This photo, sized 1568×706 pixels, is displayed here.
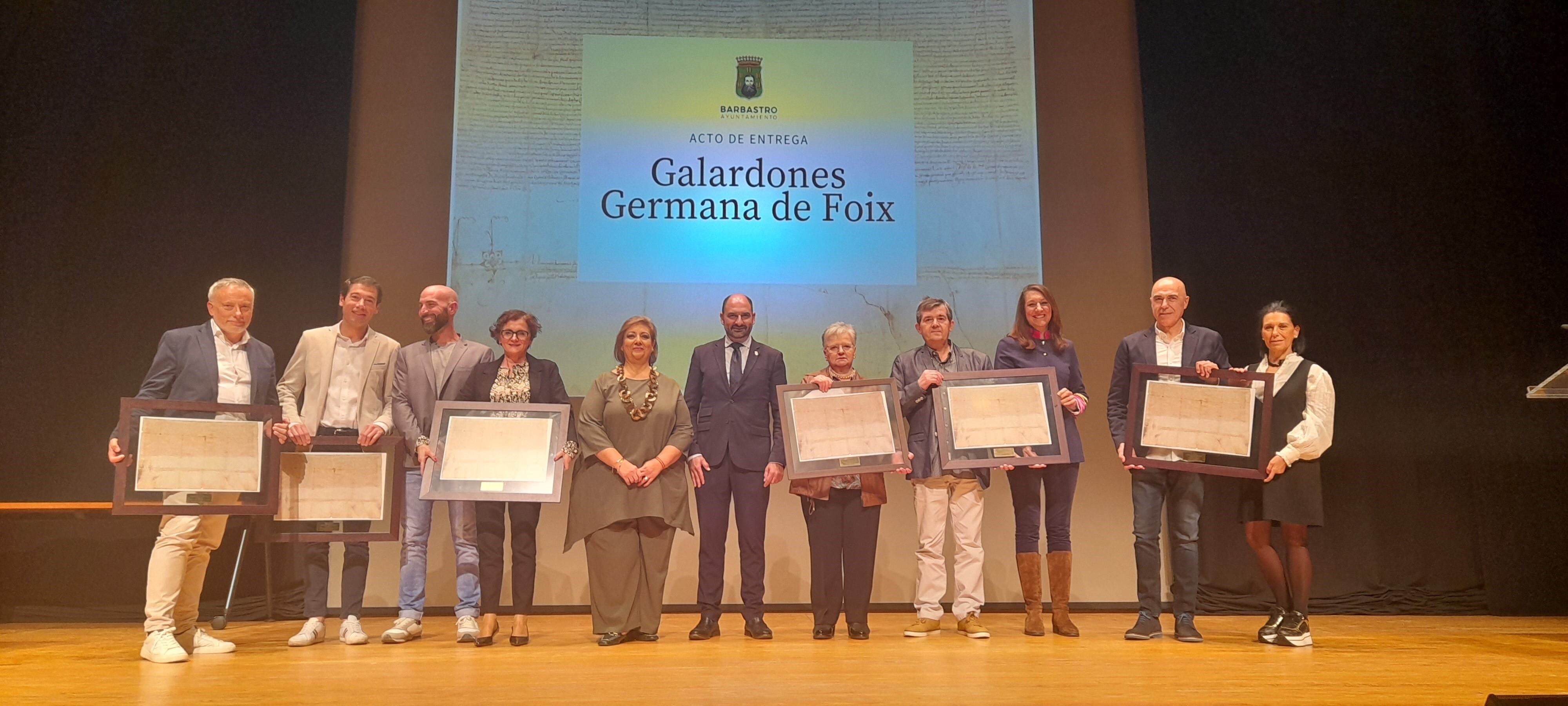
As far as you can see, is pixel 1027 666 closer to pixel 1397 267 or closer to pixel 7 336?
pixel 1397 267

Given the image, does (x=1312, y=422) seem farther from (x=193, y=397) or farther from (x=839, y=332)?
(x=193, y=397)

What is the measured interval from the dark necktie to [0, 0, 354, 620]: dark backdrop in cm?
244

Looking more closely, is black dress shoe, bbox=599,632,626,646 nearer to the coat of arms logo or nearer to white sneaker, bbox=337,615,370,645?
white sneaker, bbox=337,615,370,645

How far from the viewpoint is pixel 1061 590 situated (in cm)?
427

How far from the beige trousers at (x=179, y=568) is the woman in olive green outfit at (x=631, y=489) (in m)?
1.34

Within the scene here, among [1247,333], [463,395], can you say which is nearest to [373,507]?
[463,395]

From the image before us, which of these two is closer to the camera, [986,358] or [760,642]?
[760,642]

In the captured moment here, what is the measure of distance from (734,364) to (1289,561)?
2.37 meters

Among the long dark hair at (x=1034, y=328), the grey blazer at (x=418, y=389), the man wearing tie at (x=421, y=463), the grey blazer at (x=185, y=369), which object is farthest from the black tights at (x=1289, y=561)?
the grey blazer at (x=185, y=369)

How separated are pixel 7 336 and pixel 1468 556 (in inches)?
302

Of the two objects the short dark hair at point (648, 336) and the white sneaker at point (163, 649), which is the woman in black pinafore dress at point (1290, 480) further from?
the white sneaker at point (163, 649)

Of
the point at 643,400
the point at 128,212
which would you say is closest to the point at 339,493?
the point at 643,400

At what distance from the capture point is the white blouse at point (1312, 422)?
3.83 metres

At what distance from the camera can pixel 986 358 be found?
14.3 ft
